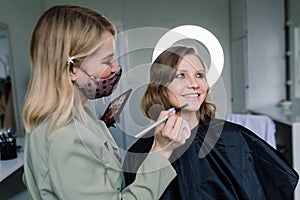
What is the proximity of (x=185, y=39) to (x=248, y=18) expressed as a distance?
2.63 meters

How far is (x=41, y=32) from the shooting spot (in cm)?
66

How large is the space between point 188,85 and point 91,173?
404 mm

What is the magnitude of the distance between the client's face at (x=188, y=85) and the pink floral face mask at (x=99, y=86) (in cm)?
20

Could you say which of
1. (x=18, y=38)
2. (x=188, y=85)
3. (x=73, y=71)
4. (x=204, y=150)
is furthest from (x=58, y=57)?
(x=18, y=38)

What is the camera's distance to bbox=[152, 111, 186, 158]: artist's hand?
65 cm

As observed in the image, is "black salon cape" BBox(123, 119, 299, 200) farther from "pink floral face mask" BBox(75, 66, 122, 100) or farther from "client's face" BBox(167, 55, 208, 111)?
"pink floral face mask" BBox(75, 66, 122, 100)

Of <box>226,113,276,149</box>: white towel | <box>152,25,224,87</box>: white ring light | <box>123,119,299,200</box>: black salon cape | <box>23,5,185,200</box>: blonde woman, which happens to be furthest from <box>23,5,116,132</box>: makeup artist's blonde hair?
<box>226,113,276,149</box>: white towel

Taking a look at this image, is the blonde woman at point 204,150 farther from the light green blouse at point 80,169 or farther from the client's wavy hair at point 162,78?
the light green blouse at point 80,169

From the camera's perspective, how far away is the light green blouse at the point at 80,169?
0.59 metres

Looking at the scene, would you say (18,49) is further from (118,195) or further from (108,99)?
(118,195)

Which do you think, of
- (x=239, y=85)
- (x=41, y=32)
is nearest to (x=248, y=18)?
(x=239, y=85)

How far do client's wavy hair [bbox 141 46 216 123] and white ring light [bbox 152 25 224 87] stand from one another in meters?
0.03

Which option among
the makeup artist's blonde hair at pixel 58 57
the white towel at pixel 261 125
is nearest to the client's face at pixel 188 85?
the makeup artist's blonde hair at pixel 58 57

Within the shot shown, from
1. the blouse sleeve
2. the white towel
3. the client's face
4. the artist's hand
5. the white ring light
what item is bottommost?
the white towel
